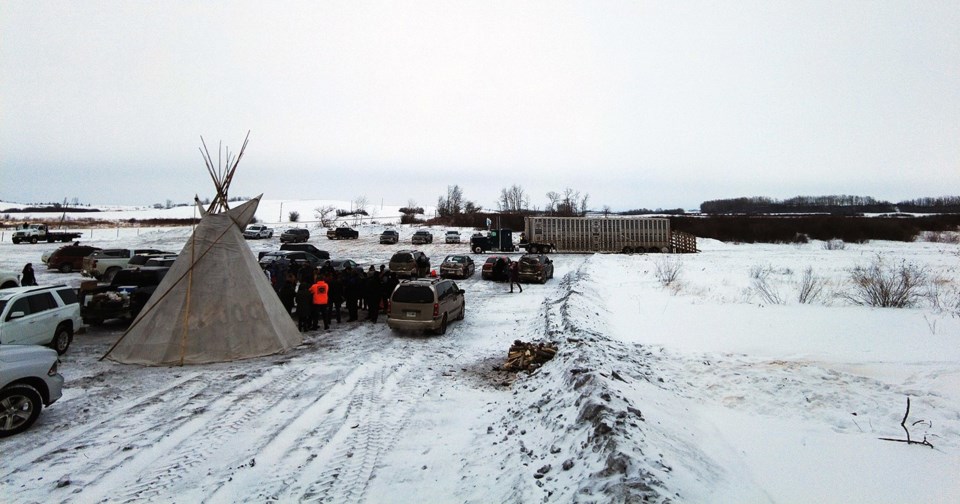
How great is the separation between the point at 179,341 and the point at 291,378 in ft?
10.3

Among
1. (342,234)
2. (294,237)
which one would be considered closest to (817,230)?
(342,234)

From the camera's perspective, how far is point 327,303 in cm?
1524

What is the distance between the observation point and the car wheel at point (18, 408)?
6.92 metres

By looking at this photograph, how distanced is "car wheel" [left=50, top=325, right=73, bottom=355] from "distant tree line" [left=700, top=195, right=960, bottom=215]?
5723 inches

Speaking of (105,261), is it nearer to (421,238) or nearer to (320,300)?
(320,300)

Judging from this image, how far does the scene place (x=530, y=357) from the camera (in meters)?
10.8

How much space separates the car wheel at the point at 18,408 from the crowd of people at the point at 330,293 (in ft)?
23.8

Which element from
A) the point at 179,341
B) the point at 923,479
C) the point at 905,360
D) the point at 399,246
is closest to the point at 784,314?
the point at 905,360

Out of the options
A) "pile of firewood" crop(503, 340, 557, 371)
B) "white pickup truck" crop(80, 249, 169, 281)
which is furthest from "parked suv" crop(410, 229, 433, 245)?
"pile of firewood" crop(503, 340, 557, 371)

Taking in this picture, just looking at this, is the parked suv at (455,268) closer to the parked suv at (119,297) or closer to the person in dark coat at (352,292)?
the person in dark coat at (352,292)

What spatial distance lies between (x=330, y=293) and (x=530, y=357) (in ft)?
25.4

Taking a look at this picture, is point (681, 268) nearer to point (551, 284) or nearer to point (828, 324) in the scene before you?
point (551, 284)

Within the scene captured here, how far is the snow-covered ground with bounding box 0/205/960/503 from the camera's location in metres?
5.52

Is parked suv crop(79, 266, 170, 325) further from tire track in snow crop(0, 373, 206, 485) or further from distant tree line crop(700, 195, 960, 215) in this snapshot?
distant tree line crop(700, 195, 960, 215)
